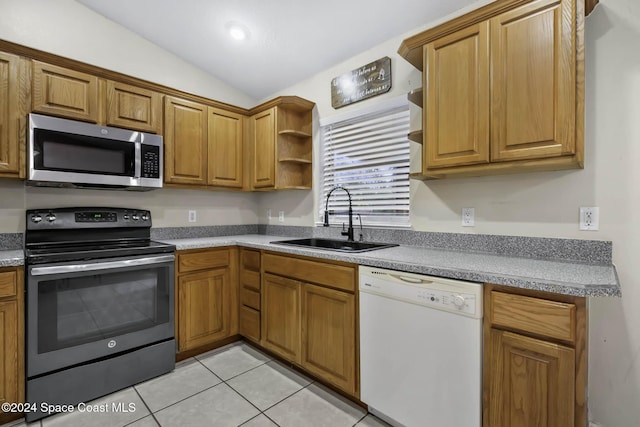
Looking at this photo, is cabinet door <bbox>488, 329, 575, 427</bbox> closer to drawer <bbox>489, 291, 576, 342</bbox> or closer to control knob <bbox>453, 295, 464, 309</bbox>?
drawer <bbox>489, 291, 576, 342</bbox>

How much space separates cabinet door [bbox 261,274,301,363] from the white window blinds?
85cm

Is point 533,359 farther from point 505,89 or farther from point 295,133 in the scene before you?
point 295,133

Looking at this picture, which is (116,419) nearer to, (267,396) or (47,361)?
(47,361)

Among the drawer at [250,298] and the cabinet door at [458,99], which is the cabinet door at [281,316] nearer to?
the drawer at [250,298]

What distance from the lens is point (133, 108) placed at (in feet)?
8.09

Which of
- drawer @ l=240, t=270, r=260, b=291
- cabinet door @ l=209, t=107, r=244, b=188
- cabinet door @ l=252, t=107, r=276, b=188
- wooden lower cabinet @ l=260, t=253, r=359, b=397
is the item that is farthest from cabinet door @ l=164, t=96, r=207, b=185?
wooden lower cabinet @ l=260, t=253, r=359, b=397

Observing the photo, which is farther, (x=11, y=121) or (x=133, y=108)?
(x=133, y=108)

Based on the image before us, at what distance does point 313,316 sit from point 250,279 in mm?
772

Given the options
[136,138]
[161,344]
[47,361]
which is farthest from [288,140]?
[47,361]

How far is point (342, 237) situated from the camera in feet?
9.07

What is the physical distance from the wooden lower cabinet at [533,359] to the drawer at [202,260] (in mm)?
2052

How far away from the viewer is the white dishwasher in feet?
4.44

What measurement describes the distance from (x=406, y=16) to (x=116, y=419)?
3183 mm

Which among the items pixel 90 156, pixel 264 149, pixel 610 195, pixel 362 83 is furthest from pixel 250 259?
pixel 610 195
